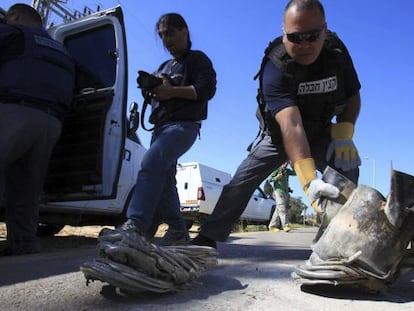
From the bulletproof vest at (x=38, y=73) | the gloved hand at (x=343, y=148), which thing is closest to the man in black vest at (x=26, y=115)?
the bulletproof vest at (x=38, y=73)

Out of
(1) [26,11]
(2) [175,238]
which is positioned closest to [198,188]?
(1) [26,11]

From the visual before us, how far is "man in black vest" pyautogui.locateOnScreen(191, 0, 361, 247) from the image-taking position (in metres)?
2.48

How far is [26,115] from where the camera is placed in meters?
3.86

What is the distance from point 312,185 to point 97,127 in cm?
306

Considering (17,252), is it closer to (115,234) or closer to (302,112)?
(115,234)

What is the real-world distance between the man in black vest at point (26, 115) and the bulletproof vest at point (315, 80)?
205cm

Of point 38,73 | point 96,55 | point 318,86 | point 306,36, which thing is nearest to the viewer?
point 306,36

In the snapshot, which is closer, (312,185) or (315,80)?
(312,185)

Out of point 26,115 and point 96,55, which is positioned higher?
point 96,55

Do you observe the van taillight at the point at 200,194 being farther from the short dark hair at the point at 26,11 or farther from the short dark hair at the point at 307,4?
the short dark hair at the point at 307,4

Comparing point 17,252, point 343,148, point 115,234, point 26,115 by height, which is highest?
point 26,115

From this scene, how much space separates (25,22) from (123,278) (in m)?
3.09

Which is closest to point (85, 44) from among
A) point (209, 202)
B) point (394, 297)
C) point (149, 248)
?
point (149, 248)

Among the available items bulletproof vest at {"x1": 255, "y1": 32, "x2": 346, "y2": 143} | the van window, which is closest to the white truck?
the van window
